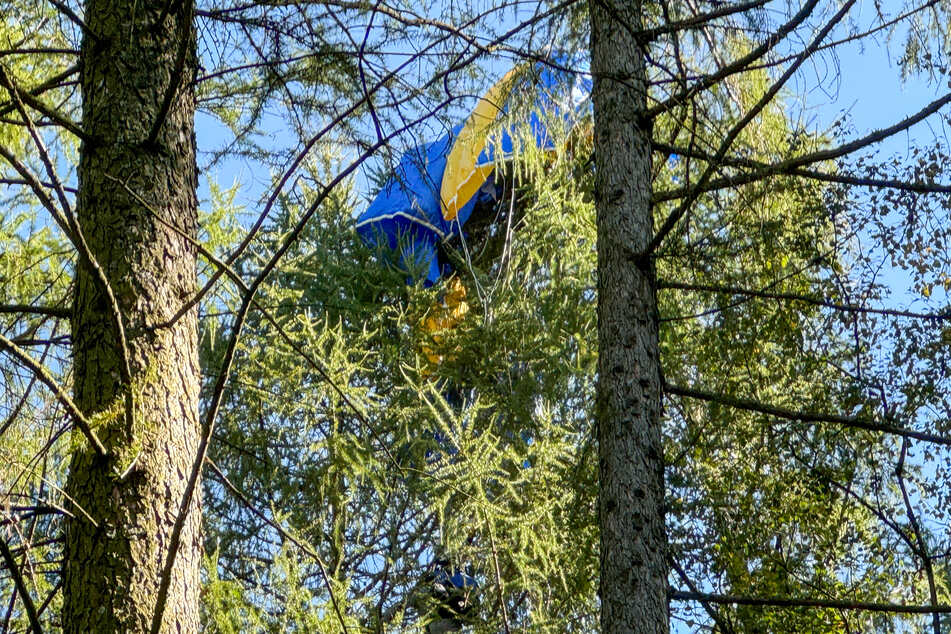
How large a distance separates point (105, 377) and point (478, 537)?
5634 millimetres

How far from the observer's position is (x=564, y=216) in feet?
32.6

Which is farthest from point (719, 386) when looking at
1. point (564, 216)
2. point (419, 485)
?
point (564, 216)

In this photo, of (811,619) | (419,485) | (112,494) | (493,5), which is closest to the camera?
(112,494)

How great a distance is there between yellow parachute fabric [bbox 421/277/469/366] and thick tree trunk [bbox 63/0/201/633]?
6.23m

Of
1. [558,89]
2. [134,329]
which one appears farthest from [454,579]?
[134,329]

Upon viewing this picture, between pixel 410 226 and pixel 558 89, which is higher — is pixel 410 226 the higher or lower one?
the higher one

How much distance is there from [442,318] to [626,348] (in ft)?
17.7

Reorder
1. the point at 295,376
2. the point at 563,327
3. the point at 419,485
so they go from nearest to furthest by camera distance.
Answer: the point at 419,485 < the point at 295,376 < the point at 563,327

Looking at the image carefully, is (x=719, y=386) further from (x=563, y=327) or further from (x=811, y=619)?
(x=563, y=327)

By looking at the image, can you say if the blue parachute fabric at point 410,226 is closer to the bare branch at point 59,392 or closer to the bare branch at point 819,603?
the bare branch at point 819,603

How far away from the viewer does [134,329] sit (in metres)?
3.12

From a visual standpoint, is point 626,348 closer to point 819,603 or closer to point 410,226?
point 819,603

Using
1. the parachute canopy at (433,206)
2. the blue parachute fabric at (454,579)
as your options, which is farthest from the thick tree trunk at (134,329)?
the blue parachute fabric at (454,579)

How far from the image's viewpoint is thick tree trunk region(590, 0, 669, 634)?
423cm
